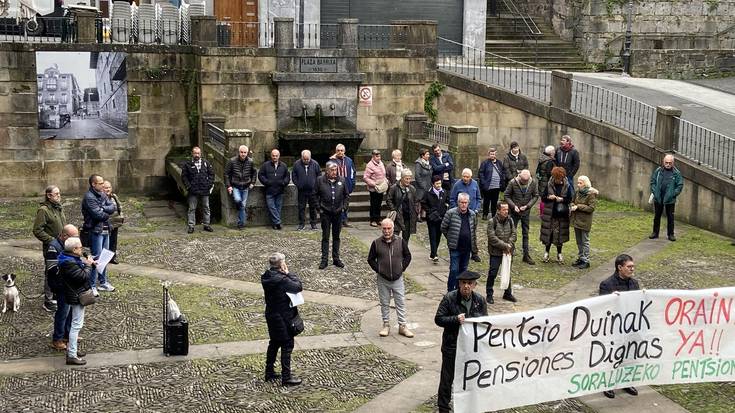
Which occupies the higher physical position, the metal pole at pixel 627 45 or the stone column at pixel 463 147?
the metal pole at pixel 627 45

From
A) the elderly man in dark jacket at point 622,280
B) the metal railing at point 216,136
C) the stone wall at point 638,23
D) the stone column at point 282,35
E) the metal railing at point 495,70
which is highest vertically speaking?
the stone wall at point 638,23

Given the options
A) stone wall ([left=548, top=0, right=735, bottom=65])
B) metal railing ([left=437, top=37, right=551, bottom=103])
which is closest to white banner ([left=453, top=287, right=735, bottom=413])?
metal railing ([left=437, top=37, right=551, bottom=103])

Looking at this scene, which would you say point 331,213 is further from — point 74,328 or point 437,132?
point 437,132

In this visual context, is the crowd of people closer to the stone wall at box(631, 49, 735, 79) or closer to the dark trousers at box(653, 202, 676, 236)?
the dark trousers at box(653, 202, 676, 236)

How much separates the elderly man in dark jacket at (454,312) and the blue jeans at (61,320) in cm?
498

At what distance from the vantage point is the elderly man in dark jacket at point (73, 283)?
481 inches

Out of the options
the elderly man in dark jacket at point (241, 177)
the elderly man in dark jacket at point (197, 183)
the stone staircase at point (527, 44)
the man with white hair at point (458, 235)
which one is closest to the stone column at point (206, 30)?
the elderly man in dark jacket at point (241, 177)

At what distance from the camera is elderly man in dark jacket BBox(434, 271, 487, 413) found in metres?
10.8

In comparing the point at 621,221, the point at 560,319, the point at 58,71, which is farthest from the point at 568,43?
the point at 560,319

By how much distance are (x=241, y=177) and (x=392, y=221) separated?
6.46 metres

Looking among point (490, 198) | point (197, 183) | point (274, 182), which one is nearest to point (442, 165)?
point (490, 198)

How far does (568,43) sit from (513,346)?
25.5 m

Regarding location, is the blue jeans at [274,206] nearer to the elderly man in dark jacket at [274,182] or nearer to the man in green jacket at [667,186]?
the elderly man in dark jacket at [274,182]

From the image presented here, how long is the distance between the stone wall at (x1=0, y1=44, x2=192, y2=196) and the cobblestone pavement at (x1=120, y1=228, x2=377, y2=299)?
568 centimetres
